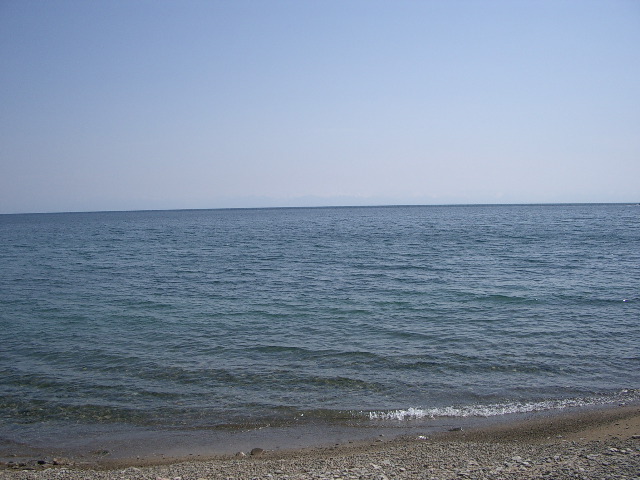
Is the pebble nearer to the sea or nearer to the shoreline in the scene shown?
the shoreline

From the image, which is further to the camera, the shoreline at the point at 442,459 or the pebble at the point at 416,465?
the shoreline at the point at 442,459

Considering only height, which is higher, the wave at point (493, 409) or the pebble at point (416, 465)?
the pebble at point (416, 465)

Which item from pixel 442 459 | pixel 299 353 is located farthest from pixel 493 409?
pixel 299 353

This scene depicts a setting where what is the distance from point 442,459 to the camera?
8.22 m

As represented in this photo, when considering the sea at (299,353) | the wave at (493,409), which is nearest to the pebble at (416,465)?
the sea at (299,353)

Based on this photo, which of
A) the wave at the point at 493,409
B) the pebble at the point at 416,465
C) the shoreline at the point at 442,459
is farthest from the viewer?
the wave at the point at 493,409

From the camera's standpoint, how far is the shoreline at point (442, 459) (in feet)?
24.7

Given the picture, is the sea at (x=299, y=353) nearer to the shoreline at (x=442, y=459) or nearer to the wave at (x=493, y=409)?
the wave at (x=493, y=409)

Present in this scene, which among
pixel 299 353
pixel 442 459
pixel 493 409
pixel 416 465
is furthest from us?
pixel 299 353

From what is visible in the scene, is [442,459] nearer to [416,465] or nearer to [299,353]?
[416,465]

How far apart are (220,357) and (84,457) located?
232 inches

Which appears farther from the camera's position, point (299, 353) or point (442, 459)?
point (299, 353)

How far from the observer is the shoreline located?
24.7ft

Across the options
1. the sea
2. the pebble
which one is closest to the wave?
the sea
